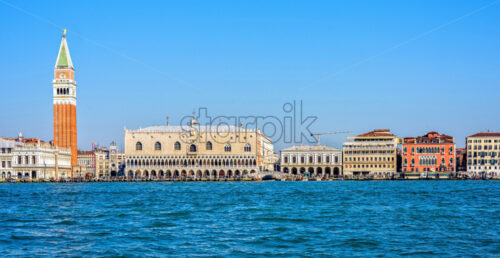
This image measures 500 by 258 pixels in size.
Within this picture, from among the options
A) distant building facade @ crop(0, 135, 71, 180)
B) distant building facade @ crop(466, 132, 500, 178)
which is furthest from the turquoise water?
distant building facade @ crop(466, 132, 500, 178)

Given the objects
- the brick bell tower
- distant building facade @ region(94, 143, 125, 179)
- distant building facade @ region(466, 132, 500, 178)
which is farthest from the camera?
distant building facade @ region(94, 143, 125, 179)

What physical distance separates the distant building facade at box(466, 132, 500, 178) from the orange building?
2.34 m

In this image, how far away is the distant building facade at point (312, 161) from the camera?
88188mm

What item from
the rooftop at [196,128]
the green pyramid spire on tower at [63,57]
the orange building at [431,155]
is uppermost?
the green pyramid spire on tower at [63,57]

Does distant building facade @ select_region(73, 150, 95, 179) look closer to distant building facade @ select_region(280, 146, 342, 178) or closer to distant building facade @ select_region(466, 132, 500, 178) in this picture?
distant building facade @ select_region(280, 146, 342, 178)

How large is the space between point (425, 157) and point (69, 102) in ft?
154

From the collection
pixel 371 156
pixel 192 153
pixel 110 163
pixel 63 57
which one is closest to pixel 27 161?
pixel 63 57

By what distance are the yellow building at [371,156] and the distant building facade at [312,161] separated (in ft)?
6.38

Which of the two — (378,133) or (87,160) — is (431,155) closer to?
(378,133)

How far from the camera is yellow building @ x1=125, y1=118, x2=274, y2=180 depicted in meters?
84.6

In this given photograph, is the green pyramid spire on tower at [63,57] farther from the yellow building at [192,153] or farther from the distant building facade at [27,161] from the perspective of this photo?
the yellow building at [192,153]

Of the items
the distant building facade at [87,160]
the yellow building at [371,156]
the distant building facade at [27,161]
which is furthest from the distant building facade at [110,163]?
the yellow building at [371,156]

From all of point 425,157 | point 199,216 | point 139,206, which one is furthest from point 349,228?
point 425,157

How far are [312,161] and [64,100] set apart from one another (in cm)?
3410
